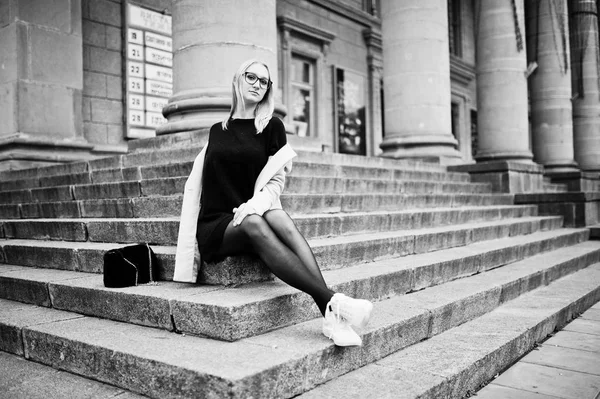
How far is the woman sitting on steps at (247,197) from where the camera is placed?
10.6 feet

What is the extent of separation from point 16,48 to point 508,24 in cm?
1047

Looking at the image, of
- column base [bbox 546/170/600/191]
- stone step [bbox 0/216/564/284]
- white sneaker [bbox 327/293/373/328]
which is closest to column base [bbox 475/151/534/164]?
column base [bbox 546/170/600/191]

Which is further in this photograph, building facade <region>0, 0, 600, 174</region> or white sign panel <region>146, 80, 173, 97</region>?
white sign panel <region>146, 80, 173, 97</region>

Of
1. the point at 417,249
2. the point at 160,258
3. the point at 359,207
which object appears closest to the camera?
the point at 160,258

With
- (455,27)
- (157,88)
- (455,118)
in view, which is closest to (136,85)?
(157,88)

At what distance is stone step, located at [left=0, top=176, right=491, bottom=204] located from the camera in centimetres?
534

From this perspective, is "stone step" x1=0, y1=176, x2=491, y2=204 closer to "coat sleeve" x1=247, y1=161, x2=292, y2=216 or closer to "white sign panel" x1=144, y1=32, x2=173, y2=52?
"coat sleeve" x1=247, y1=161, x2=292, y2=216

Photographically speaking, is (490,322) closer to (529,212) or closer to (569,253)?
(569,253)

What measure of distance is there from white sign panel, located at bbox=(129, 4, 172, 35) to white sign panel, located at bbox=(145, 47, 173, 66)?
440 mm

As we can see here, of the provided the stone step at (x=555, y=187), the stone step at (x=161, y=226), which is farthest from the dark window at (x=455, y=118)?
the stone step at (x=161, y=226)

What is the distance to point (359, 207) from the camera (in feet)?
20.2

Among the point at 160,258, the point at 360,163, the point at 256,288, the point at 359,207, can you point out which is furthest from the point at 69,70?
the point at 256,288

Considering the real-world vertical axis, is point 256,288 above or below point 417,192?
below

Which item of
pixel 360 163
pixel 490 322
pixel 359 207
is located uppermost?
pixel 360 163
